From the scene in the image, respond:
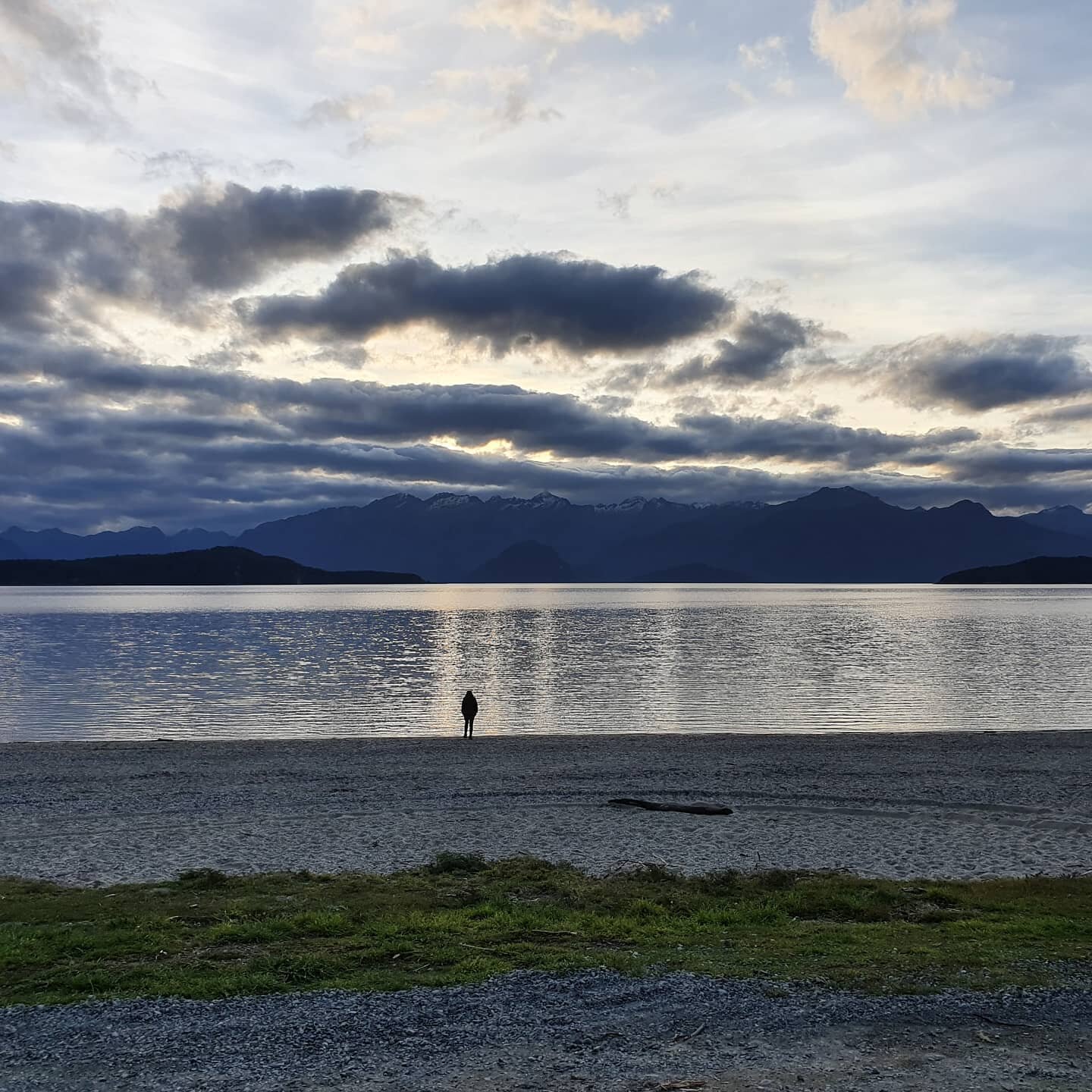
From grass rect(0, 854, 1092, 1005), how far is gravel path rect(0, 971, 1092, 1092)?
623mm

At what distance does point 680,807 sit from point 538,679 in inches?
1803

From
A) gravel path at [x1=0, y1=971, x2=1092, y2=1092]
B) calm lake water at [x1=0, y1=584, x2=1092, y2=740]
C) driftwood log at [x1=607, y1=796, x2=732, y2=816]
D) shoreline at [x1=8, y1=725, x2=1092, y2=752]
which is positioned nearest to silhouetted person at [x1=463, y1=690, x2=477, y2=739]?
shoreline at [x1=8, y1=725, x2=1092, y2=752]

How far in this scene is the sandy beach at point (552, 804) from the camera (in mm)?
20766

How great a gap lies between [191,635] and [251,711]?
70.4 m

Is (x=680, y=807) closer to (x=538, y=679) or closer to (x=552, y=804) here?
(x=552, y=804)

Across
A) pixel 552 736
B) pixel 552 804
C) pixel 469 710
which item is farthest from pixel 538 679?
pixel 552 804

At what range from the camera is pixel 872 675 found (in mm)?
72875

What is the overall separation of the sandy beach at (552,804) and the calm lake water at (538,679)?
860 cm

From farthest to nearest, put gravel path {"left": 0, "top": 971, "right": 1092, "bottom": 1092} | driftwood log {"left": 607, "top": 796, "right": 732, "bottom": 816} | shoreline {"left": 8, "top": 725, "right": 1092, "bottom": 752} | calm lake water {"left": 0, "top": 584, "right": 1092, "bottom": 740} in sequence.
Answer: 1. calm lake water {"left": 0, "top": 584, "right": 1092, "bottom": 740}
2. shoreline {"left": 8, "top": 725, "right": 1092, "bottom": 752}
3. driftwood log {"left": 607, "top": 796, "right": 732, "bottom": 816}
4. gravel path {"left": 0, "top": 971, "right": 1092, "bottom": 1092}

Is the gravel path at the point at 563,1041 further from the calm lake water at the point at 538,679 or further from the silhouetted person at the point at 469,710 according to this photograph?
the calm lake water at the point at 538,679

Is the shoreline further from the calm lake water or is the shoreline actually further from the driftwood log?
the driftwood log

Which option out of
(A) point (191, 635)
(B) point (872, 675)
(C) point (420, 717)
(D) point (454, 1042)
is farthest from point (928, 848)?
(A) point (191, 635)

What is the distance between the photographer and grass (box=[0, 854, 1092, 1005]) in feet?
37.7

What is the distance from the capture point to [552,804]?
27.6 metres
